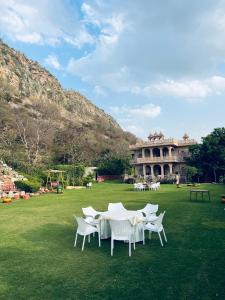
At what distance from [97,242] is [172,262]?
262 centimetres

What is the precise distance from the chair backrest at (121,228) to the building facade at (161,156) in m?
33.2

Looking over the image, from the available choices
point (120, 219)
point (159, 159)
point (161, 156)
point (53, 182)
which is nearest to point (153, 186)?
point (53, 182)

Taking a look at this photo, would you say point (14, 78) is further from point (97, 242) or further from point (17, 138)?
point (97, 242)

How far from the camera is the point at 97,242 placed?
8.29 metres

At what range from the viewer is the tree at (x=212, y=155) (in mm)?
34906

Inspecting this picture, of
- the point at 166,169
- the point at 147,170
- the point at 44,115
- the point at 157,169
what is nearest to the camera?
the point at 166,169

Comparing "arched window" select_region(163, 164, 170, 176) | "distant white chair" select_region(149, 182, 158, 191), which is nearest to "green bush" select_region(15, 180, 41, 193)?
"distant white chair" select_region(149, 182, 158, 191)

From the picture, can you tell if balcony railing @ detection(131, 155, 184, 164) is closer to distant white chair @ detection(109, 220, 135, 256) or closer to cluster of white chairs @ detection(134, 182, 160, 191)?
cluster of white chairs @ detection(134, 182, 160, 191)

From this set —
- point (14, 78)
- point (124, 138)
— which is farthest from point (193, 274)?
point (14, 78)

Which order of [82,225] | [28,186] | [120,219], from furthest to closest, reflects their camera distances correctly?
[28,186]
[120,219]
[82,225]

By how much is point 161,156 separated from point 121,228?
35.6 meters

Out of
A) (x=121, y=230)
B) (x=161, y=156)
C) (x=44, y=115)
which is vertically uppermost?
(x=44, y=115)

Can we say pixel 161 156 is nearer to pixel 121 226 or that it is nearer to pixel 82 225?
pixel 82 225

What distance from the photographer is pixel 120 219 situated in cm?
792
